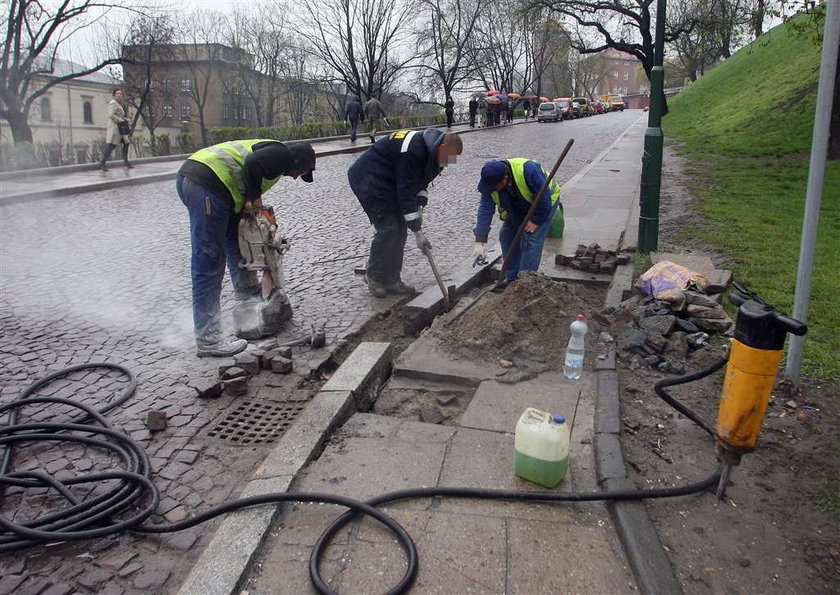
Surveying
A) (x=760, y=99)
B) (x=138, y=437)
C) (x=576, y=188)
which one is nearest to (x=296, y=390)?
(x=138, y=437)

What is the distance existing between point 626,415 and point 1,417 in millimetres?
3669

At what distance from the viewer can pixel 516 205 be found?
19.7 ft

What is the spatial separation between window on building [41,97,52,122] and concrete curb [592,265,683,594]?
180 feet

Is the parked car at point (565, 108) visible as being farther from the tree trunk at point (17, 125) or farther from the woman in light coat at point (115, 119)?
the woman in light coat at point (115, 119)

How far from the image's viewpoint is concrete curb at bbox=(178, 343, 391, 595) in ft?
7.68

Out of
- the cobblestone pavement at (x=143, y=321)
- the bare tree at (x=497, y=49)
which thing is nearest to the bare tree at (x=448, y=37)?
the bare tree at (x=497, y=49)

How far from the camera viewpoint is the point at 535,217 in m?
5.86

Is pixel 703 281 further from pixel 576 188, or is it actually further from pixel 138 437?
pixel 576 188

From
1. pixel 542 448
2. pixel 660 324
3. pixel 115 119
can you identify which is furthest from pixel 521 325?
pixel 115 119

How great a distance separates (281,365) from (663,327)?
2643mm

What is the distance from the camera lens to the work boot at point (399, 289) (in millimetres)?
5934

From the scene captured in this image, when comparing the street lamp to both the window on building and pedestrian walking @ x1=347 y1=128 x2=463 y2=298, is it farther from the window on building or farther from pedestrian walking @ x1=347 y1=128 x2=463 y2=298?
the window on building

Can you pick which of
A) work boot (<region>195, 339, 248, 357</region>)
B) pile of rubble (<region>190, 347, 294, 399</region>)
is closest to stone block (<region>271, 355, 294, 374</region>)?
pile of rubble (<region>190, 347, 294, 399</region>)

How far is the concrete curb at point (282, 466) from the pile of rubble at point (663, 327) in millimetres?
1696
